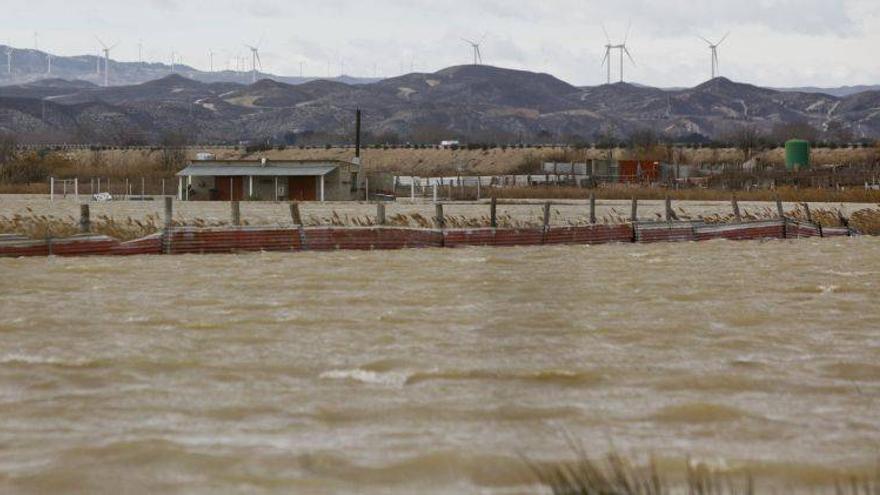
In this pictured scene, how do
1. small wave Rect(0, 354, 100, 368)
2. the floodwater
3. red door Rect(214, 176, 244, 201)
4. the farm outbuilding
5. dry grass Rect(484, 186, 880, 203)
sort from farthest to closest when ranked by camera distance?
red door Rect(214, 176, 244, 201) → the farm outbuilding → dry grass Rect(484, 186, 880, 203) → small wave Rect(0, 354, 100, 368) → the floodwater

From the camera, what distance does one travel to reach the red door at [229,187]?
78.8 m

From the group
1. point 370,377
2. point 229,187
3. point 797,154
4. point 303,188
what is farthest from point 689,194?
point 370,377

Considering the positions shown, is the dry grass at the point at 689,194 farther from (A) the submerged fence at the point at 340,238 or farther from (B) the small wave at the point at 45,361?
(B) the small wave at the point at 45,361

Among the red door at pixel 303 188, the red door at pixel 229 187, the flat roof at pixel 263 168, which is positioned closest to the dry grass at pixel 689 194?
the flat roof at pixel 263 168

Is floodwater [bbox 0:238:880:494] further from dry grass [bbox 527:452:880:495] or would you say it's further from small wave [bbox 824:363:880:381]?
dry grass [bbox 527:452:880:495]

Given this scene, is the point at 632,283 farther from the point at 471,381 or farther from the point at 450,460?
the point at 450,460

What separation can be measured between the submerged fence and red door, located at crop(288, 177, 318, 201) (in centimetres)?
4038

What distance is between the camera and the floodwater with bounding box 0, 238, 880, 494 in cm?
979

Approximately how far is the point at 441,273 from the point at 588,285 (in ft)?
12.0

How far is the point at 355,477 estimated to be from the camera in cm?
934

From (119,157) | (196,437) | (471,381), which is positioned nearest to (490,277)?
(471,381)

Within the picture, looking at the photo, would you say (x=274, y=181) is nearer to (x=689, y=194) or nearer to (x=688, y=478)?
(x=689, y=194)

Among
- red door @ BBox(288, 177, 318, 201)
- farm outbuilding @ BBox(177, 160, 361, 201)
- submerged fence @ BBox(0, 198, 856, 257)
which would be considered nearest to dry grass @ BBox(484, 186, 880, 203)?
farm outbuilding @ BBox(177, 160, 361, 201)

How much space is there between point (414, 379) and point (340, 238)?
63.0 feet
